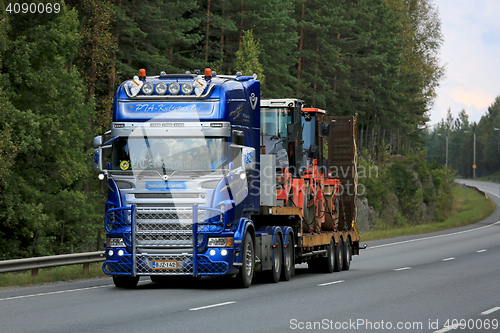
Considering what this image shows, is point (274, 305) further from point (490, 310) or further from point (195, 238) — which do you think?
point (490, 310)

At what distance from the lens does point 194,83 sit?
14.9m

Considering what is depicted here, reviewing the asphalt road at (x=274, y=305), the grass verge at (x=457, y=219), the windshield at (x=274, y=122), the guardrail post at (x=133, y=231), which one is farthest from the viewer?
the grass verge at (x=457, y=219)

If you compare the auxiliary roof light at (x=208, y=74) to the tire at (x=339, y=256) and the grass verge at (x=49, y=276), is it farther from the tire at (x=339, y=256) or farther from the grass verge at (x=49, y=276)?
the tire at (x=339, y=256)

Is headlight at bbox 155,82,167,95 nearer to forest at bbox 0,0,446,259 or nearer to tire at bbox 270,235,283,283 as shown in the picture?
tire at bbox 270,235,283,283

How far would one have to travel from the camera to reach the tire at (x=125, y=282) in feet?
51.3

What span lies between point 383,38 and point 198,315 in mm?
65130

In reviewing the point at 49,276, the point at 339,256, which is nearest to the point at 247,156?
the point at 49,276

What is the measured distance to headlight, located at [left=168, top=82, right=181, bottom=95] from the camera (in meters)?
14.8

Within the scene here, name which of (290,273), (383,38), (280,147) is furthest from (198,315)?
(383,38)

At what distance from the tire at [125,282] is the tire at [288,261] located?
3691 millimetres

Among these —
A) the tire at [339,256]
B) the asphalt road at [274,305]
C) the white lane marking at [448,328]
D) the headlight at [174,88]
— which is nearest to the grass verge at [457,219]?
the tire at [339,256]

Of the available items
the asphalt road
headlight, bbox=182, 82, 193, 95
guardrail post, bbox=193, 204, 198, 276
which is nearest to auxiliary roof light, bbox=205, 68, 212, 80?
headlight, bbox=182, 82, 193, 95

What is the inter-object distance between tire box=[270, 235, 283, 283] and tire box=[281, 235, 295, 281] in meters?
0.18

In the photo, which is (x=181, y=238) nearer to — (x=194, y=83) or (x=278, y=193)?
(x=194, y=83)
